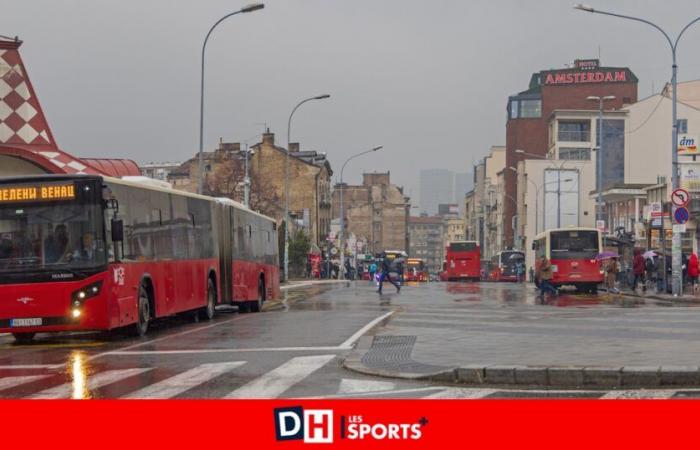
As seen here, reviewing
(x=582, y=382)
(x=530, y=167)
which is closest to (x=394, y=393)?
(x=582, y=382)

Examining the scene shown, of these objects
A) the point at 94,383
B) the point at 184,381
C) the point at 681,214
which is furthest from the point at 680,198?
the point at 94,383

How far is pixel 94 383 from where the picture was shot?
38.5ft

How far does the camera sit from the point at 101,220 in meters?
17.6

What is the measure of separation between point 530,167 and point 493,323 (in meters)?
101

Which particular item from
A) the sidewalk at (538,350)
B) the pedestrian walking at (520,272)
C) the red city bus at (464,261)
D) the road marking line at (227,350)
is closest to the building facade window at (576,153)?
the pedestrian walking at (520,272)

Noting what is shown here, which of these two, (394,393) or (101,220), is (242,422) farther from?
(101,220)

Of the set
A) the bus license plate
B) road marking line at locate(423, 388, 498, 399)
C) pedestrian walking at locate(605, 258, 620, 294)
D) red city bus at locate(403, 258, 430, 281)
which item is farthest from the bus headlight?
red city bus at locate(403, 258, 430, 281)

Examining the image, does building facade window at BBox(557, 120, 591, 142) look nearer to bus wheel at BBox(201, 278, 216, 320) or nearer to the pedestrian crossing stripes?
bus wheel at BBox(201, 278, 216, 320)

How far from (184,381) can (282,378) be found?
3.53 feet

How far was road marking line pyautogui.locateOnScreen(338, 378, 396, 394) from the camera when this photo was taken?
10.8 m

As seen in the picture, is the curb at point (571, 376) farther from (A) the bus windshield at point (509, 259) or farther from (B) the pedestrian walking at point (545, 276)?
(A) the bus windshield at point (509, 259)

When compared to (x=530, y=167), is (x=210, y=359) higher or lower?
lower

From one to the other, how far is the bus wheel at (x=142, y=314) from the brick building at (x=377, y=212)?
476ft

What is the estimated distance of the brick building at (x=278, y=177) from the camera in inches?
3905
